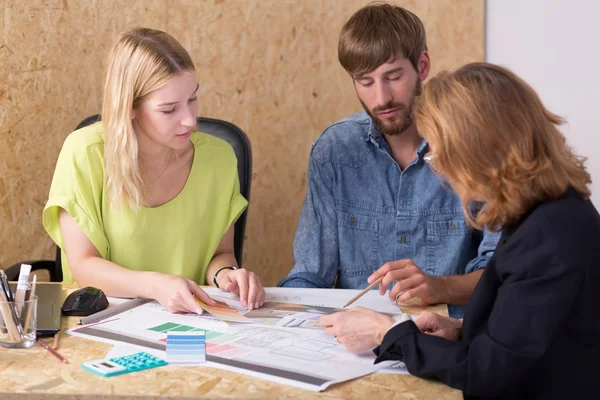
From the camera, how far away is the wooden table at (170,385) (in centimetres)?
133

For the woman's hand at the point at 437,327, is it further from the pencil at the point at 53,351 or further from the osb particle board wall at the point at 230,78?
the osb particle board wall at the point at 230,78

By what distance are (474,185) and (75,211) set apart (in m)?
1.13

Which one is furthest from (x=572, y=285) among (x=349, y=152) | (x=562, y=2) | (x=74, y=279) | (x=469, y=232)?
(x=562, y=2)

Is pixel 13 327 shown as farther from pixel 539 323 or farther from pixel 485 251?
pixel 485 251

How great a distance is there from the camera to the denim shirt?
2.33 metres

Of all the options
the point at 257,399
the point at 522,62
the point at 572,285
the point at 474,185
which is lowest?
the point at 257,399

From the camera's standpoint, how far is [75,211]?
2.08 meters

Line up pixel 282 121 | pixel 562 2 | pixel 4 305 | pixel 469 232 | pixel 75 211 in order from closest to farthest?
pixel 4 305, pixel 75 211, pixel 469 232, pixel 562 2, pixel 282 121

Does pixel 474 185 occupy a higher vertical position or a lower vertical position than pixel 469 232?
higher

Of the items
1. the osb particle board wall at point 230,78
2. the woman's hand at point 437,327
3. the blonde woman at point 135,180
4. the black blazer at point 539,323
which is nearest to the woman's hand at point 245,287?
the blonde woman at point 135,180

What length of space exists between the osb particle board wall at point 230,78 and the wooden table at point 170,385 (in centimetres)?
148

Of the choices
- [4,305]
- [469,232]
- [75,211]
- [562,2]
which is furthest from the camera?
[562,2]

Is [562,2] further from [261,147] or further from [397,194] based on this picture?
[261,147]

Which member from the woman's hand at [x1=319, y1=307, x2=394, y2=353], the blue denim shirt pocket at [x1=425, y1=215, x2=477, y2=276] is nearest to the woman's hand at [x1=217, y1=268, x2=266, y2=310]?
the woman's hand at [x1=319, y1=307, x2=394, y2=353]
